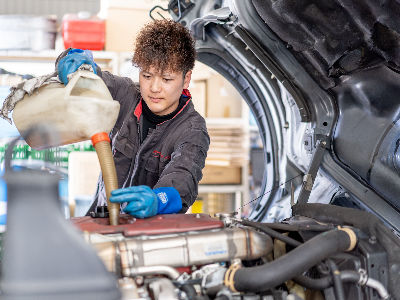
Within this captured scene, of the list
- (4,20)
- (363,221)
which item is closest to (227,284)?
(363,221)

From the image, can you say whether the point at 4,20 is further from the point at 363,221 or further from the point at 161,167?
the point at 363,221

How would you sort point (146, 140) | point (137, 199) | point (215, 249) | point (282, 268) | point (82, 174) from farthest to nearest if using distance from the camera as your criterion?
1. point (82, 174)
2. point (146, 140)
3. point (137, 199)
4. point (215, 249)
5. point (282, 268)

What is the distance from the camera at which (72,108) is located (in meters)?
1.54

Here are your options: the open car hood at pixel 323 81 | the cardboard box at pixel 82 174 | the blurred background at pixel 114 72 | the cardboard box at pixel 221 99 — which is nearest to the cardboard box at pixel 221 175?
the blurred background at pixel 114 72

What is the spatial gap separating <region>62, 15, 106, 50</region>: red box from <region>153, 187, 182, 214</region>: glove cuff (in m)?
2.70

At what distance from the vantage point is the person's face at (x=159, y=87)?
6.68 ft

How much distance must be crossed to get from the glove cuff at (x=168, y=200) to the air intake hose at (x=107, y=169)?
0.62 ft

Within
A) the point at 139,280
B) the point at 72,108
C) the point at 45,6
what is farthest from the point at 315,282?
the point at 45,6

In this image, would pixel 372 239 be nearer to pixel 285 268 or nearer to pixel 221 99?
pixel 285 268

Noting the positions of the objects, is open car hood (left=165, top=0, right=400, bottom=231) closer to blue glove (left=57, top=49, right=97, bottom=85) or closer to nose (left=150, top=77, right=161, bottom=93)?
nose (left=150, top=77, right=161, bottom=93)

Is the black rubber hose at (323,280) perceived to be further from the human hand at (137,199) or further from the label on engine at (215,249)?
the human hand at (137,199)

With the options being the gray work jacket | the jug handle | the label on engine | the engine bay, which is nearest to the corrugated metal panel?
the gray work jacket

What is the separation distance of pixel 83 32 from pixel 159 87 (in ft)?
7.79

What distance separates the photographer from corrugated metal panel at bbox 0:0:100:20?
575 cm
